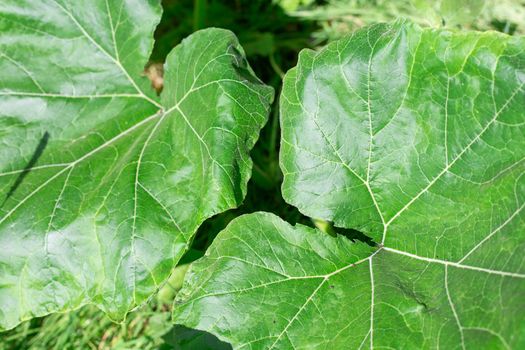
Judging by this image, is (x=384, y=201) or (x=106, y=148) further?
(x=106, y=148)

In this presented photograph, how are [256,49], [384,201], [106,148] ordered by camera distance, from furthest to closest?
[256,49]
[106,148]
[384,201]

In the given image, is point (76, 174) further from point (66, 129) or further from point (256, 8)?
point (256, 8)

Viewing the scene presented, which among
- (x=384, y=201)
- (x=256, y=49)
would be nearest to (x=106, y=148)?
(x=384, y=201)

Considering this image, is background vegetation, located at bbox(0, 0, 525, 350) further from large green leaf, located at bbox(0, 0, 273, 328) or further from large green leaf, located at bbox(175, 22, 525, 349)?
large green leaf, located at bbox(0, 0, 273, 328)

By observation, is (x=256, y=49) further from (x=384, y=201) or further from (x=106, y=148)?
(x=384, y=201)

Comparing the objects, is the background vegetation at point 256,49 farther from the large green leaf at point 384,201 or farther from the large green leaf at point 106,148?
the large green leaf at point 106,148

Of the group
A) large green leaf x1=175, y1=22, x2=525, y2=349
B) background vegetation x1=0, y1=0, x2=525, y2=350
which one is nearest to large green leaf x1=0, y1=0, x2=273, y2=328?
large green leaf x1=175, y1=22, x2=525, y2=349

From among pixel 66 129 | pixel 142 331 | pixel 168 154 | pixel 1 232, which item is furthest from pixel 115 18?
pixel 142 331
